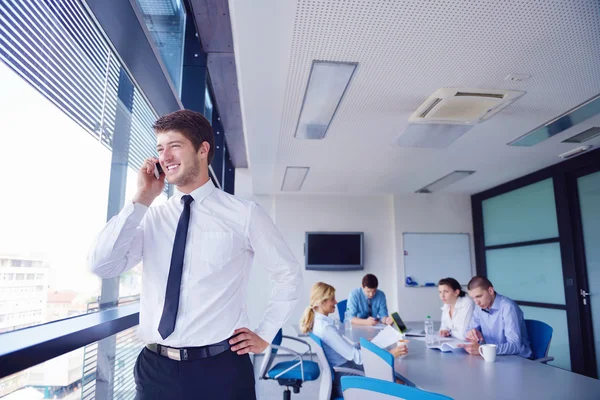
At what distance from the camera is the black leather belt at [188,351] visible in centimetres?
130

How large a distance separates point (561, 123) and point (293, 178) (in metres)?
3.52

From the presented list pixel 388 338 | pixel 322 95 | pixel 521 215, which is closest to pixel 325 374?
pixel 388 338

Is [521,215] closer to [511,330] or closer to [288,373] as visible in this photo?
[511,330]

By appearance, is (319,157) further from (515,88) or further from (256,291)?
(256,291)

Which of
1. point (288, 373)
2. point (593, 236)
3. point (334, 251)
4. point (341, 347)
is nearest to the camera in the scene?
point (341, 347)

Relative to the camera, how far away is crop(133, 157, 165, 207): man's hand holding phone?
4.36 ft

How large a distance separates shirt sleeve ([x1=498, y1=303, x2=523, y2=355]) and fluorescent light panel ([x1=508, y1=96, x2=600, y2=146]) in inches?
70.9

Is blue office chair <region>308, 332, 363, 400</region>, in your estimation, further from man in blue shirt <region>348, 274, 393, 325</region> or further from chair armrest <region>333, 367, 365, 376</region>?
man in blue shirt <region>348, 274, 393, 325</region>

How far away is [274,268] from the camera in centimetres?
152

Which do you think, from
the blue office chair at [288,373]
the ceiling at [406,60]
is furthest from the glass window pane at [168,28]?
the blue office chair at [288,373]

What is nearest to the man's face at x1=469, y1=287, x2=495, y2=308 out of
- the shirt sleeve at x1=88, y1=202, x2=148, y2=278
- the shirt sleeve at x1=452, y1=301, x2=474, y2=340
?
the shirt sleeve at x1=452, y1=301, x2=474, y2=340

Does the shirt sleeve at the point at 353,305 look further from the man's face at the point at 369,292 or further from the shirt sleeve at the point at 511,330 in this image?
the shirt sleeve at the point at 511,330

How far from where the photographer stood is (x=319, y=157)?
198 inches

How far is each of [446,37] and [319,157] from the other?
2722mm
